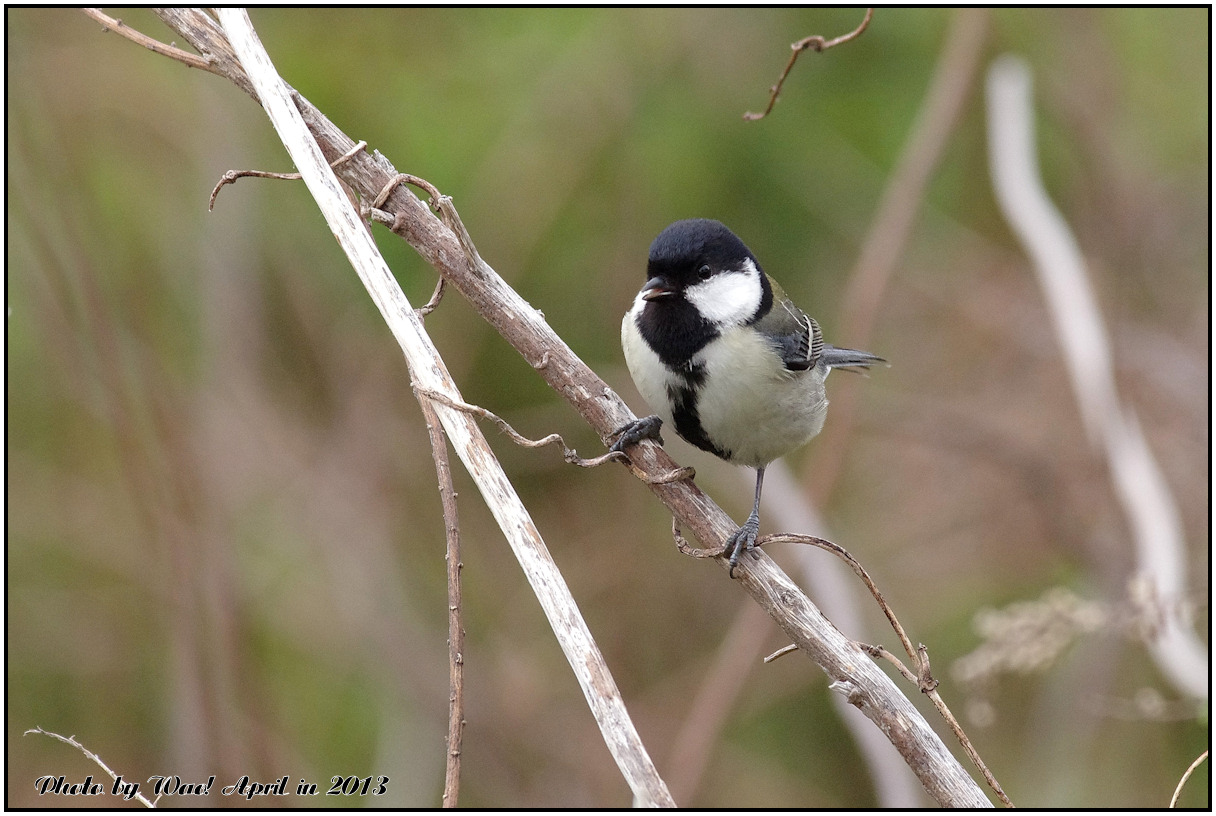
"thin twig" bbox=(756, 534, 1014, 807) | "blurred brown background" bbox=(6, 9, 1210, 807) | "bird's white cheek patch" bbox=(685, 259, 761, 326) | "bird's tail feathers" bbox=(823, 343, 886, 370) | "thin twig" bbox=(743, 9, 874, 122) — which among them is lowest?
"blurred brown background" bbox=(6, 9, 1210, 807)

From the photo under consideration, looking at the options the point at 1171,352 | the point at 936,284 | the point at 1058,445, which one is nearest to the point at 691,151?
the point at 936,284

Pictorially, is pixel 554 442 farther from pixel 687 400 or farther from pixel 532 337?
pixel 687 400

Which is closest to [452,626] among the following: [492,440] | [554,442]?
[554,442]

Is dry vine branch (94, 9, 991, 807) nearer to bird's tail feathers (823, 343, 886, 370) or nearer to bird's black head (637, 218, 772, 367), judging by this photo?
bird's black head (637, 218, 772, 367)

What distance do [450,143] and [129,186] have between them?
1350 mm

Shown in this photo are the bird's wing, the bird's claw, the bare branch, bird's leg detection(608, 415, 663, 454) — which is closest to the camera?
the bare branch

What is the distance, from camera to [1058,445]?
15.2 ft

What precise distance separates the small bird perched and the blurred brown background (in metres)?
0.85

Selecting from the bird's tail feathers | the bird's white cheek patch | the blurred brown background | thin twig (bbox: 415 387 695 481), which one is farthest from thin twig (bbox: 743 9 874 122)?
the blurred brown background

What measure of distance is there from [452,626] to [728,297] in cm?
144

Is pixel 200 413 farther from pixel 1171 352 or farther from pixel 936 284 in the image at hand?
pixel 1171 352

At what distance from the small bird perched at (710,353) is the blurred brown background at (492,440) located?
847mm

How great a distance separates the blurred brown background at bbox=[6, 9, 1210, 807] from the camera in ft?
12.4

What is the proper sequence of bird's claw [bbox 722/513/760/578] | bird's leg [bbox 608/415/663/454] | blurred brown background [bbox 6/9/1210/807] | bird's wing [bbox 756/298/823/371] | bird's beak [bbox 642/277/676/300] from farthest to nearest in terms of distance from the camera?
blurred brown background [bbox 6/9/1210/807] → bird's wing [bbox 756/298/823/371] → bird's beak [bbox 642/277/676/300] → bird's leg [bbox 608/415/663/454] → bird's claw [bbox 722/513/760/578]
